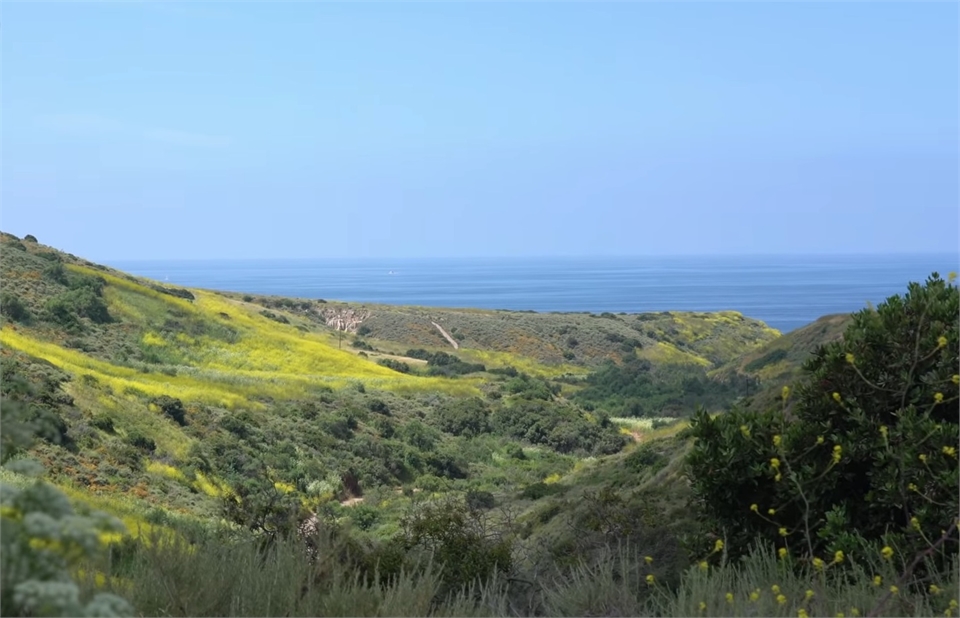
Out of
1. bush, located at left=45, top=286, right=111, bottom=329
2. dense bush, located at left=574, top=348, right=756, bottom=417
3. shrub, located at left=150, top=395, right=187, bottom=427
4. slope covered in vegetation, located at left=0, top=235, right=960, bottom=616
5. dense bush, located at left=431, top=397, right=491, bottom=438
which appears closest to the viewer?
slope covered in vegetation, located at left=0, top=235, right=960, bottom=616

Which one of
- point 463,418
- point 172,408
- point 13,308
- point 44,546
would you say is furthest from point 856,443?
point 13,308

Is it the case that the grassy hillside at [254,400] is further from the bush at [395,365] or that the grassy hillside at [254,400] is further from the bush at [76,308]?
the bush at [395,365]

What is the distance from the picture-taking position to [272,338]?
182 feet

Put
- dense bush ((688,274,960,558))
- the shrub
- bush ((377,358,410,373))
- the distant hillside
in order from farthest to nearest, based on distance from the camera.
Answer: bush ((377,358,410,373)), the distant hillside, the shrub, dense bush ((688,274,960,558))

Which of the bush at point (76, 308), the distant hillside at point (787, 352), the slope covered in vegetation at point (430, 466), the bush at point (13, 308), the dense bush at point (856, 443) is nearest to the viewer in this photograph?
the slope covered in vegetation at point (430, 466)

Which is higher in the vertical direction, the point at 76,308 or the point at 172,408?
the point at 76,308

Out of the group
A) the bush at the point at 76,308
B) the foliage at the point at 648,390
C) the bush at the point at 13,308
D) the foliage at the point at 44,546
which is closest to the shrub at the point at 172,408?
the bush at the point at 13,308

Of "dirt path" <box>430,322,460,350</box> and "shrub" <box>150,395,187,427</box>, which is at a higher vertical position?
"shrub" <box>150,395,187,427</box>

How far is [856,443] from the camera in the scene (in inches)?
263

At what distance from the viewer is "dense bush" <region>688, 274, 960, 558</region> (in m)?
6.24

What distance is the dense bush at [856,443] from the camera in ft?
20.5

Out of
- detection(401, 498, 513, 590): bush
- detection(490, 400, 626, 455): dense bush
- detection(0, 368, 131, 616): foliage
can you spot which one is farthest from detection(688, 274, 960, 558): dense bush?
detection(490, 400, 626, 455): dense bush

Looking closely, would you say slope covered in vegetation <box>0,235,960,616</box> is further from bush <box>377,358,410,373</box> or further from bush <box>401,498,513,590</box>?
bush <box>377,358,410,373</box>

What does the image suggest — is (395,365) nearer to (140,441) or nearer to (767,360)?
(767,360)
